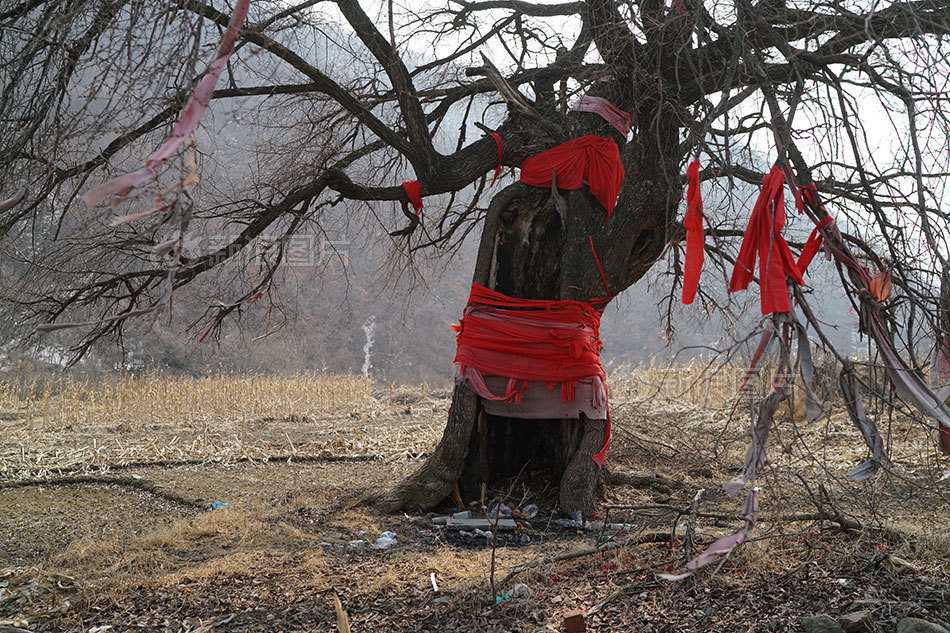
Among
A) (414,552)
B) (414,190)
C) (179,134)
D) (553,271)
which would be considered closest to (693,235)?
(179,134)

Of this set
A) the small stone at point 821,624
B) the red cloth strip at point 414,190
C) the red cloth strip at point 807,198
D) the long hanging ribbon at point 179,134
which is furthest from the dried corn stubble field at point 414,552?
the red cloth strip at point 414,190

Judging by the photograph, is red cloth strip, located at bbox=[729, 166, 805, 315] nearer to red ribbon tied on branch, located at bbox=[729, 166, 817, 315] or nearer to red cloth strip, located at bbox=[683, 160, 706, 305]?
red ribbon tied on branch, located at bbox=[729, 166, 817, 315]

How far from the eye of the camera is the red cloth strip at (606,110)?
518 centimetres

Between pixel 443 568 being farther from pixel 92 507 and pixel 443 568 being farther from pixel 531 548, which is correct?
pixel 92 507

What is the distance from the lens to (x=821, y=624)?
8.23 feet

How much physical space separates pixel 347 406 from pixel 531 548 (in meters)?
9.86

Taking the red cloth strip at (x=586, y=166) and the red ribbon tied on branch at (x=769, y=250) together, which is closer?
the red ribbon tied on branch at (x=769, y=250)

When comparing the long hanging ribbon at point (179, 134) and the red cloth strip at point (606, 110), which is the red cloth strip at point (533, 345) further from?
the long hanging ribbon at point (179, 134)

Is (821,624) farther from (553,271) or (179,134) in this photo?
(553,271)

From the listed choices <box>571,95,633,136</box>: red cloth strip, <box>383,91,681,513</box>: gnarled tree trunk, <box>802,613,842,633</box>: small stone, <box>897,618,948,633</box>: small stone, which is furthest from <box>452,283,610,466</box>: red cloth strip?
<box>897,618,948,633</box>: small stone

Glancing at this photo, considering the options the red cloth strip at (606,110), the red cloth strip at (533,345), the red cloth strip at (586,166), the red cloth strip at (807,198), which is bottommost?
the red cloth strip at (533,345)

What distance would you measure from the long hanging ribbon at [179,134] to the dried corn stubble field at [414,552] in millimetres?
1556

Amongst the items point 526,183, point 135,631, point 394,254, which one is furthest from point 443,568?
point 394,254

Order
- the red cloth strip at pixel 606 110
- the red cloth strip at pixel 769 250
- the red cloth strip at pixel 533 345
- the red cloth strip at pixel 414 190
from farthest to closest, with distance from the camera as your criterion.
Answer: the red cloth strip at pixel 414 190 < the red cloth strip at pixel 606 110 < the red cloth strip at pixel 533 345 < the red cloth strip at pixel 769 250
